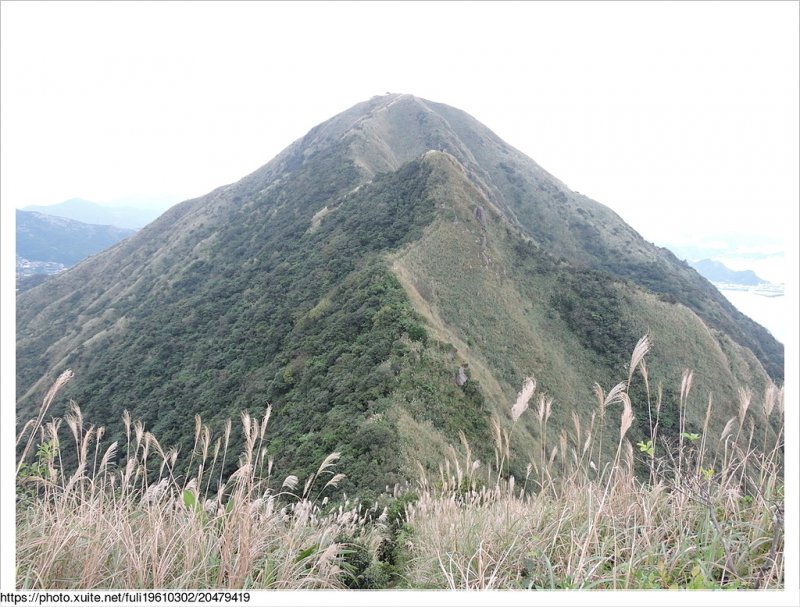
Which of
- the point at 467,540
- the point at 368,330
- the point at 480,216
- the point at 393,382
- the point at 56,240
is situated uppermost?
the point at 56,240

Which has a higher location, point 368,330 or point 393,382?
point 368,330

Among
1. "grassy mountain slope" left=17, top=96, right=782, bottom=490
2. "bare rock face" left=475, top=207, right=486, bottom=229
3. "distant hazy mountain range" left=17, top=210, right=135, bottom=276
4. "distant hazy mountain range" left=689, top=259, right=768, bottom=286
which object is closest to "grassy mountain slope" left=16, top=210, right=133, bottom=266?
"distant hazy mountain range" left=17, top=210, right=135, bottom=276

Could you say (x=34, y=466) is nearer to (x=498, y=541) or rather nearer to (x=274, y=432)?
(x=498, y=541)

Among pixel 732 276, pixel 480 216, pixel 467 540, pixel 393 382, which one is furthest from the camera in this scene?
pixel 480 216

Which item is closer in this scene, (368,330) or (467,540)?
(467,540)

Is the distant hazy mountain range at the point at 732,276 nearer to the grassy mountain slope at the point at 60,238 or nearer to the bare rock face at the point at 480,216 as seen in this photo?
the bare rock face at the point at 480,216

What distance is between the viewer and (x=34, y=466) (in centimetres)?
351

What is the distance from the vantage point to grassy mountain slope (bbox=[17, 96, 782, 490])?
19203mm

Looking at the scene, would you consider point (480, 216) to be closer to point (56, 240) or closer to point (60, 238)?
point (56, 240)

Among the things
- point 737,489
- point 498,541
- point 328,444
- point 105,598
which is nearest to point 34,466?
point 105,598

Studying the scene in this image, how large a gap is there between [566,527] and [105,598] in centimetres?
281

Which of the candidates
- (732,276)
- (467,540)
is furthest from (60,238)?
(467,540)

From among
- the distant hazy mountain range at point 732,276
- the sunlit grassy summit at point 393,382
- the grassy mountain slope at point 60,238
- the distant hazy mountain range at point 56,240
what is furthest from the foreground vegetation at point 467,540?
the grassy mountain slope at point 60,238

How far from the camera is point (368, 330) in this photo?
78.3ft
